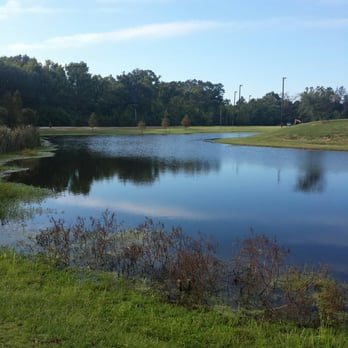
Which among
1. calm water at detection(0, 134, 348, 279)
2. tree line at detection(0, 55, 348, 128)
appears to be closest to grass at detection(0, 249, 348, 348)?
calm water at detection(0, 134, 348, 279)

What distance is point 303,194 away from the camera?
65.3 ft

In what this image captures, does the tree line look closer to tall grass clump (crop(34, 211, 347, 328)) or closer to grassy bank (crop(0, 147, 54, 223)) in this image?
grassy bank (crop(0, 147, 54, 223))

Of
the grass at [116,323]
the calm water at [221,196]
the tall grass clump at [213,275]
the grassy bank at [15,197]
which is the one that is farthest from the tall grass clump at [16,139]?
the grass at [116,323]

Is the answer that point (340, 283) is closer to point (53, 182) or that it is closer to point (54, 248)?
point (54, 248)

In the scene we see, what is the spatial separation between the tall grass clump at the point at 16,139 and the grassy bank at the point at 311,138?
80.6 feet

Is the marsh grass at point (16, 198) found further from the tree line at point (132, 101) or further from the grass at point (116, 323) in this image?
the tree line at point (132, 101)

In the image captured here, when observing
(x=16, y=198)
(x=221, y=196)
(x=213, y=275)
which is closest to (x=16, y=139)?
(x=16, y=198)

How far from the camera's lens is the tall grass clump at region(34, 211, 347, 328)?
7551 millimetres

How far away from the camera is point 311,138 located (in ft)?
169

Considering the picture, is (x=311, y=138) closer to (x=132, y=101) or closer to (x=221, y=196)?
(x=221, y=196)

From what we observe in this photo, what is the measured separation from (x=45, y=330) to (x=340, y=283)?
615 cm

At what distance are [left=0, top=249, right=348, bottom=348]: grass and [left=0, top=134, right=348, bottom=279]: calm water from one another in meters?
3.81

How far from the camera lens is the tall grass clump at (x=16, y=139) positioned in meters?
34.2

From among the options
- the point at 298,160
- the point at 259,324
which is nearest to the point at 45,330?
the point at 259,324
